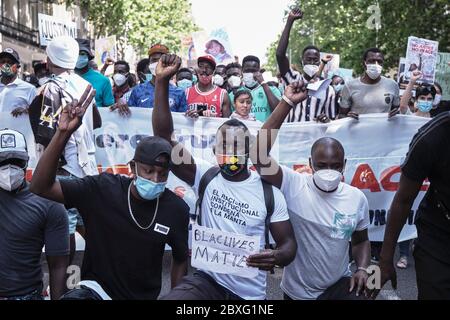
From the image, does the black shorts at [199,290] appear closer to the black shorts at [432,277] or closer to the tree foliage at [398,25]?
the black shorts at [432,277]

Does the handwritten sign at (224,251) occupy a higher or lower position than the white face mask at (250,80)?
lower

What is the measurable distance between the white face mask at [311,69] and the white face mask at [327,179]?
373 centimetres

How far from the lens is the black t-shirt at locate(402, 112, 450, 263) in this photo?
3314 millimetres

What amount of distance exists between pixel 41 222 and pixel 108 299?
83 cm

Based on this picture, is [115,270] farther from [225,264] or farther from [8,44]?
[8,44]

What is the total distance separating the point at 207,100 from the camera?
25.3 feet

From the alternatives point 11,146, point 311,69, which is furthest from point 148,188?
point 311,69

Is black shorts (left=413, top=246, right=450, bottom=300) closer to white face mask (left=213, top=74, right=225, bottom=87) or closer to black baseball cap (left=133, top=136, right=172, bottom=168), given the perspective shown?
black baseball cap (left=133, top=136, right=172, bottom=168)

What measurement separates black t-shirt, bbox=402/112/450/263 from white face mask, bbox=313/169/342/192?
64cm

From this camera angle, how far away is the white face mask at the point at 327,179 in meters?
4.05

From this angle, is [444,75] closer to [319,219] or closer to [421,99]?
[421,99]

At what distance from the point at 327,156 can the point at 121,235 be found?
1.34 metres

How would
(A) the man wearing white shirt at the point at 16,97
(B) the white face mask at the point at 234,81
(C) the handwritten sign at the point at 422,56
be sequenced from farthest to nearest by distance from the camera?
(B) the white face mask at the point at 234,81
(C) the handwritten sign at the point at 422,56
(A) the man wearing white shirt at the point at 16,97

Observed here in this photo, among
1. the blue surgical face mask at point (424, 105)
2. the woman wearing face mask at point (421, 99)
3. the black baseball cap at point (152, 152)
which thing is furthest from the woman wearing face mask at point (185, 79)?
the black baseball cap at point (152, 152)
